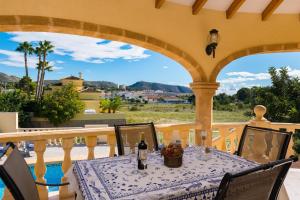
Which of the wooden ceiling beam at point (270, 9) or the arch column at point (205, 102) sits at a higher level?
the wooden ceiling beam at point (270, 9)

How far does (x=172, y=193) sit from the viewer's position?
1256 mm

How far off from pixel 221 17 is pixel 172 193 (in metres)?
3.52

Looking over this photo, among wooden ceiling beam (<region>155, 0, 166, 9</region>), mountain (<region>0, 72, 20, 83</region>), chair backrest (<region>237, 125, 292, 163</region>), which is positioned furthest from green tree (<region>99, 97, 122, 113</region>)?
chair backrest (<region>237, 125, 292, 163</region>)

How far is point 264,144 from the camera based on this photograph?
2182 mm

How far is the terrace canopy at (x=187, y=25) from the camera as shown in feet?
9.36

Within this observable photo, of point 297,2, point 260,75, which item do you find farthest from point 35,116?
point 260,75

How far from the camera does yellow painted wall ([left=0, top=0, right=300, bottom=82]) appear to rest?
286 centimetres

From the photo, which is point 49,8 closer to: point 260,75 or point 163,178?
point 163,178

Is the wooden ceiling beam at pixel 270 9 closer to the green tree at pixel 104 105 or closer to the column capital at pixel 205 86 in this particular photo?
the column capital at pixel 205 86

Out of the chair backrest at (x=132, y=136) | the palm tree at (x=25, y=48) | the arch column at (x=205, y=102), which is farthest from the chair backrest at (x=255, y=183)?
the palm tree at (x=25, y=48)

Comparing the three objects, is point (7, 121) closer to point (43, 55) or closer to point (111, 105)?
point (111, 105)

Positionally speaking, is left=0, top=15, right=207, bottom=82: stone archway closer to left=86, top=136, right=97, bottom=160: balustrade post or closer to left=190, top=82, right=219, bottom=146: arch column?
left=190, top=82, right=219, bottom=146: arch column

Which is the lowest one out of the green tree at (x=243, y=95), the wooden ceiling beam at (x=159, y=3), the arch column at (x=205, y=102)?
the arch column at (x=205, y=102)

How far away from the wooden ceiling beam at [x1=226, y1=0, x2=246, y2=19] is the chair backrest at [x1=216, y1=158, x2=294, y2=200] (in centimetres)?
309
